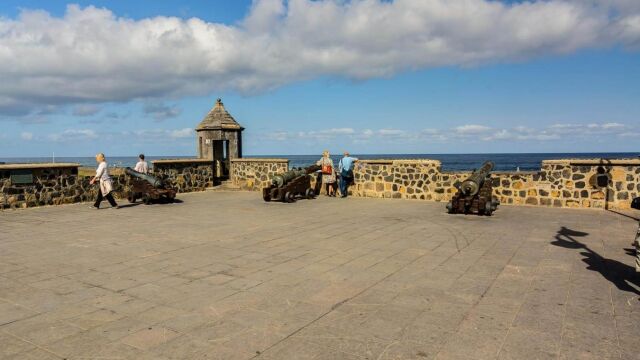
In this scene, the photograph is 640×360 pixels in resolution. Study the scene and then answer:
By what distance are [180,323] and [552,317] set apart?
11.3 ft

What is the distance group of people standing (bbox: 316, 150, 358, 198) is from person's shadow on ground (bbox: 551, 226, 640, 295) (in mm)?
8660

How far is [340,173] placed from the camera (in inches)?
629

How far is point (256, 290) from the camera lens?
4891 mm

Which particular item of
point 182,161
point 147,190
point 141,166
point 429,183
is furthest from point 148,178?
point 429,183

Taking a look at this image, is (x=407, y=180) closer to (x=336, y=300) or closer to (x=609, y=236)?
(x=609, y=236)

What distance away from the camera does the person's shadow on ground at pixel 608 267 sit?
5154mm

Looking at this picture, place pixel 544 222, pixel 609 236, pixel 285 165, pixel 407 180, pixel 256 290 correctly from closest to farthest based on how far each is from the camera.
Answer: pixel 256 290 → pixel 609 236 → pixel 544 222 → pixel 407 180 → pixel 285 165

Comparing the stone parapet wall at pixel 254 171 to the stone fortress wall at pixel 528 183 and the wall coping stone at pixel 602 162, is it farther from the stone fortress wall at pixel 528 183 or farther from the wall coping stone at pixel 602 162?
the wall coping stone at pixel 602 162

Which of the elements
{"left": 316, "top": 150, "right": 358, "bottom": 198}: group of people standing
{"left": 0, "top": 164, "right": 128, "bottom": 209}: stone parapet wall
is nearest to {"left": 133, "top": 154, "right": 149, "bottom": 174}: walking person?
{"left": 0, "top": 164, "right": 128, "bottom": 209}: stone parapet wall

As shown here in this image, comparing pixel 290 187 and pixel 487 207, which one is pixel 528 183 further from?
pixel 290 187

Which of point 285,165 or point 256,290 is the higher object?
point 285,165

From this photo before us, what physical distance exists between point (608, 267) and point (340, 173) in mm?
10668

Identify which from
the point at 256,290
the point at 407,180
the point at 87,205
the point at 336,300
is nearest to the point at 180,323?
the point at 256,290

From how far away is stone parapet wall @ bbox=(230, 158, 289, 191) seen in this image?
17.7 m
